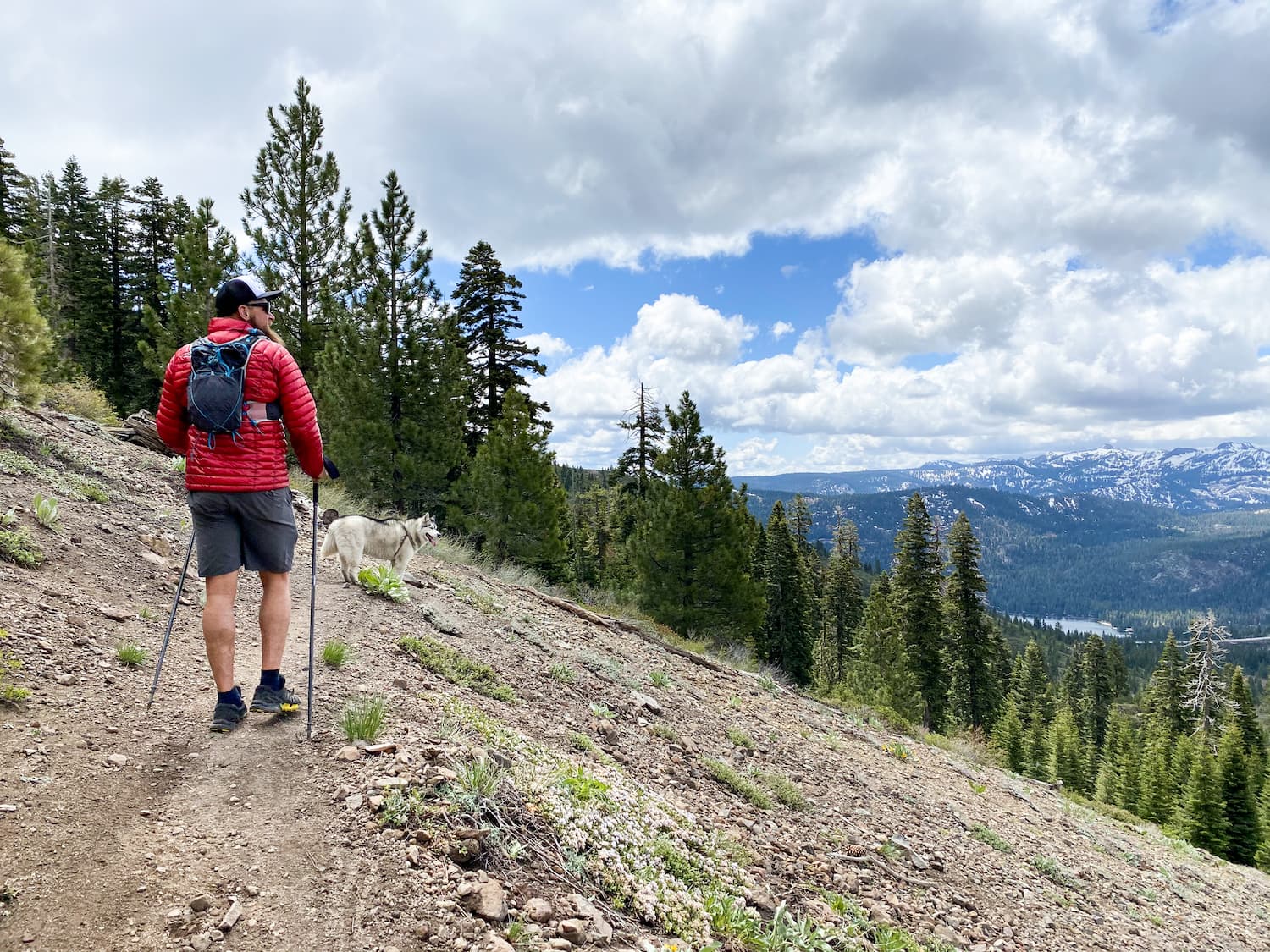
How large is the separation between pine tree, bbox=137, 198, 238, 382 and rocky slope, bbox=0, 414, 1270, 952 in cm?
1002

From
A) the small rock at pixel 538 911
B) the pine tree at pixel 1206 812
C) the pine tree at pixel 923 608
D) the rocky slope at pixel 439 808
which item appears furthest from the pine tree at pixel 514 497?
the pine tree at pixel 1206 812

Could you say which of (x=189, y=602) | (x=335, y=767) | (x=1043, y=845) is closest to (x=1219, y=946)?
(x=1043, y=845)

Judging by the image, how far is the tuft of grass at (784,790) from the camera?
6.23m

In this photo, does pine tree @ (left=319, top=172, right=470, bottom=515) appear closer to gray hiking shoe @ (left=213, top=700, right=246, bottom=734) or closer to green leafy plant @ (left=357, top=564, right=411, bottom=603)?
green leafy plant @ (left=357, top=564, right=411, bottom=603)

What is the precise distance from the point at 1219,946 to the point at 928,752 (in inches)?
200

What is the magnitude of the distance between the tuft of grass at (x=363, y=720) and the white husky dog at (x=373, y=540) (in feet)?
14.2

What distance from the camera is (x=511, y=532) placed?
747 inches

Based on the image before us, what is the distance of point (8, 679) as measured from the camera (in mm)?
3715

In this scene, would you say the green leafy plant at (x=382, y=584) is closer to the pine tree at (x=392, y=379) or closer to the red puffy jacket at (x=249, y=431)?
the red puffy jacket at (x=249, y=431)

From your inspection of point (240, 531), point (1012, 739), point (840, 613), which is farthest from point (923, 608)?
point (240, 531)

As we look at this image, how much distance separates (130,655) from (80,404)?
40.2 ft

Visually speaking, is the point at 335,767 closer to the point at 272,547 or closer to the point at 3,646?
the point at 272,547

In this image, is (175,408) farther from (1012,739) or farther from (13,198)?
(1012,739)

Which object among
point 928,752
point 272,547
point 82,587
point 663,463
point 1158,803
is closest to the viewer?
point 272,547
